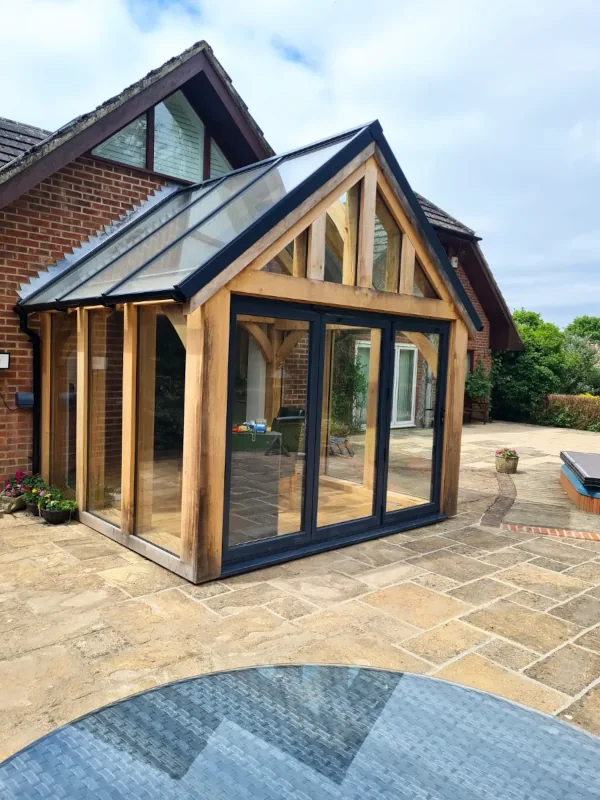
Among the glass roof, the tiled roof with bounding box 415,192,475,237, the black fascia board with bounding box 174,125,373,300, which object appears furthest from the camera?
the tiled roof with bounding box 415,192,475,237

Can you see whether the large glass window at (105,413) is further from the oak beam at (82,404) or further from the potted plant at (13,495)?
the potted plant at (13,495)

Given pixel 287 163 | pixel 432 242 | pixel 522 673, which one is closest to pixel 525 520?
pixel 432 242

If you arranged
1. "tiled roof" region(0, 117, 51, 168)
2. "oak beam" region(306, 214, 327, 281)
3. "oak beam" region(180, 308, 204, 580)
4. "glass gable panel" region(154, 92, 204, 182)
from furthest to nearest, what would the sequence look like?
"glass gable panel" region(154, 92, 204, 182) → "tiled roof" region(0, 117, 51, 168) → "oak beam" region(306, 214, 327, 281) → "oak beam" region(180, 308, 204, 580)

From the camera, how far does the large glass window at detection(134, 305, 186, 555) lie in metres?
4.79

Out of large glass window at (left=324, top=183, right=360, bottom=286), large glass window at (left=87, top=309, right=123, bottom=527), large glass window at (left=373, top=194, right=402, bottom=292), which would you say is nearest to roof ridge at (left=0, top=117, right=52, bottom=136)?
large glass window at (left=87, top=309, right=123, bottom=527)

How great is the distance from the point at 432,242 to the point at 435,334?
95 centimetres

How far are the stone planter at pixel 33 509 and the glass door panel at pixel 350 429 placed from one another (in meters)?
2.92

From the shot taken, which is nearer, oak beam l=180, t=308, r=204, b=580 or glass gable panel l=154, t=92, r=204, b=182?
oak beam l=180, t=308, r=204, b=580

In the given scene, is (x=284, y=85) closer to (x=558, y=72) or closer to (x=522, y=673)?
(x=558, y=72)

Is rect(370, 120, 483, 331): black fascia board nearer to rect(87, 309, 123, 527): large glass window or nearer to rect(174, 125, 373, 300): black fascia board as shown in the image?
rect(174, 125, 373, 300): black fascia board

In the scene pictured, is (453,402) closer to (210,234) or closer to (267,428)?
(267,428)

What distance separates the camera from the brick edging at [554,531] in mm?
6516

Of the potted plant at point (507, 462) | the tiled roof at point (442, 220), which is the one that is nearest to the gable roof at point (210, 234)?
the potted plant at point (507, 462)

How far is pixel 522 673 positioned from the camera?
356 cm
